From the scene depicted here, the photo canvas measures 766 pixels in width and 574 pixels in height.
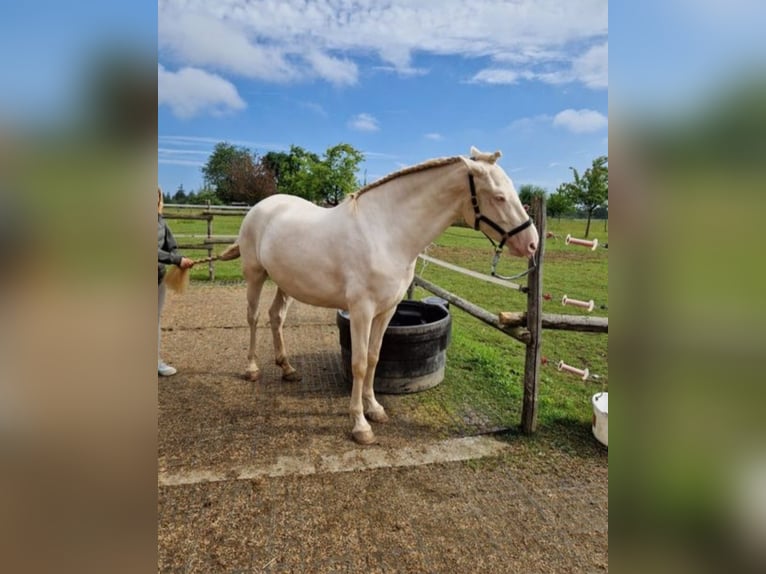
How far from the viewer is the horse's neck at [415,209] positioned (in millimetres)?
2787

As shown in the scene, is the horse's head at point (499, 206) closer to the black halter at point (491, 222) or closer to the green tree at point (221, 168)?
the black halter at point (491, 222)

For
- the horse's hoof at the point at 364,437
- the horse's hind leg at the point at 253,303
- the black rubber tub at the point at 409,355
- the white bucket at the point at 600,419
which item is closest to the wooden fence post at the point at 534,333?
the white bucket at the point at 600,419

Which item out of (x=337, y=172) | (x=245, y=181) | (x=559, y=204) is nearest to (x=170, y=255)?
(x=337, y=172)

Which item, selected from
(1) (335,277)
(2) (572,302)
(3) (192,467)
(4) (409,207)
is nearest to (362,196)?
(4) (409,207)

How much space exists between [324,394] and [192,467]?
129 cm

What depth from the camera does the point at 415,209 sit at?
111 inches

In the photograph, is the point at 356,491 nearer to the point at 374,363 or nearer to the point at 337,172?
the point at 374,363

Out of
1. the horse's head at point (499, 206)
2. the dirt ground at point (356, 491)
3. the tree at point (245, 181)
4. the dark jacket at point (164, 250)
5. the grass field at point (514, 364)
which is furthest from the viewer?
the tree at point (245, 181)

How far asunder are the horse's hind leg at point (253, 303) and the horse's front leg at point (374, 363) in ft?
4.05

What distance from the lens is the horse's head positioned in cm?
259

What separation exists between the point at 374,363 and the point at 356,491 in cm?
103

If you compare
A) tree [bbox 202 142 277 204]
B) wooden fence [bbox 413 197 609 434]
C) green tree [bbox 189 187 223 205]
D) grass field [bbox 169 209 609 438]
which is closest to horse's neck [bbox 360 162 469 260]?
wooden fence [bbox 413 197 609 434]
